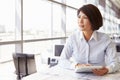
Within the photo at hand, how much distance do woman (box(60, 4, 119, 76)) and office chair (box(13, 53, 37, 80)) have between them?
3.88 feet

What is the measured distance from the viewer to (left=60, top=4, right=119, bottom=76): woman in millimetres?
1665

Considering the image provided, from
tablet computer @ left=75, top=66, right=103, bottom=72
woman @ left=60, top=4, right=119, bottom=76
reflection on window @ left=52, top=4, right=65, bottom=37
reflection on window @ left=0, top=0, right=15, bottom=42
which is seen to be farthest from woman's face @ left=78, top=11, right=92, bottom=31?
reflection on window @ left=52, top=4, right=65, bottom=37

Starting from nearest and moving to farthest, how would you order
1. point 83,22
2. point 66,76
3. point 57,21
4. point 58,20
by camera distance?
point 66,76 → point 83,22 → point 57,21 → point 58,20

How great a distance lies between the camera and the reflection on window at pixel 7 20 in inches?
135

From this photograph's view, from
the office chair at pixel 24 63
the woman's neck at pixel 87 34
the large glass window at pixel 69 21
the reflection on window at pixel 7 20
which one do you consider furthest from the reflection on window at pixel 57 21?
the woman's neck at pixel 87 34

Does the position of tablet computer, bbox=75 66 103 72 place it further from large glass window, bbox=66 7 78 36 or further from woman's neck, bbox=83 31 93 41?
large glass window, bbox=66 7 78 36

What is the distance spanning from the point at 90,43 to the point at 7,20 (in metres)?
2.25

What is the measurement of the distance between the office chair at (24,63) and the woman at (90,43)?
118 cm

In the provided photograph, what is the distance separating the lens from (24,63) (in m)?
2.88

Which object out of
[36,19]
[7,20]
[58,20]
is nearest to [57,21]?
[58,20]

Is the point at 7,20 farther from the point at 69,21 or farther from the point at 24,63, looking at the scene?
the point at 69,21

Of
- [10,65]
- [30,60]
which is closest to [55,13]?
[10,65]

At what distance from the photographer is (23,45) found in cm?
379

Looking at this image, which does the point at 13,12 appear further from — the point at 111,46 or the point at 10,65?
the point at 111,46
